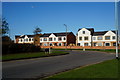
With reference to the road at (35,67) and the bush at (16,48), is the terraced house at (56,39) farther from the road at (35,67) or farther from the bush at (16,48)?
the road at (35,67)

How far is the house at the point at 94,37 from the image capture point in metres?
74.7

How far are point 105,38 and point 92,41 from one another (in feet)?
18.9

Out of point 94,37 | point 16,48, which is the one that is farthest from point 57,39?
point 16,48

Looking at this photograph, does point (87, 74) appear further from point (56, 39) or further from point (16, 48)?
point (56, 39)

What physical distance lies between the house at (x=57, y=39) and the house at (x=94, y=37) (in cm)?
833

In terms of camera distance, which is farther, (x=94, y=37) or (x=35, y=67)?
(x=94, y=37)

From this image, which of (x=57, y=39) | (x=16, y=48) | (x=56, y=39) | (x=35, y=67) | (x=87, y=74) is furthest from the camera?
(x=56, y=39)

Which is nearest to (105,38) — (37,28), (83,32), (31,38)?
(83,32)

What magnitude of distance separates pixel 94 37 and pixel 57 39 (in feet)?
62.0

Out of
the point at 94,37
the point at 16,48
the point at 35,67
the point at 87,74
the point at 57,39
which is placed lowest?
the point at 35,67

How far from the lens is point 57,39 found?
87438mm

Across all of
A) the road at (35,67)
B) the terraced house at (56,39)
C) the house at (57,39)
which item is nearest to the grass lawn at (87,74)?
the road at (35,67)

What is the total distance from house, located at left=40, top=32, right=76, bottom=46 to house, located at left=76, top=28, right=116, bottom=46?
8.33 meters

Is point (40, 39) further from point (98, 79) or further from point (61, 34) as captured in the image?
point (98, 79)
